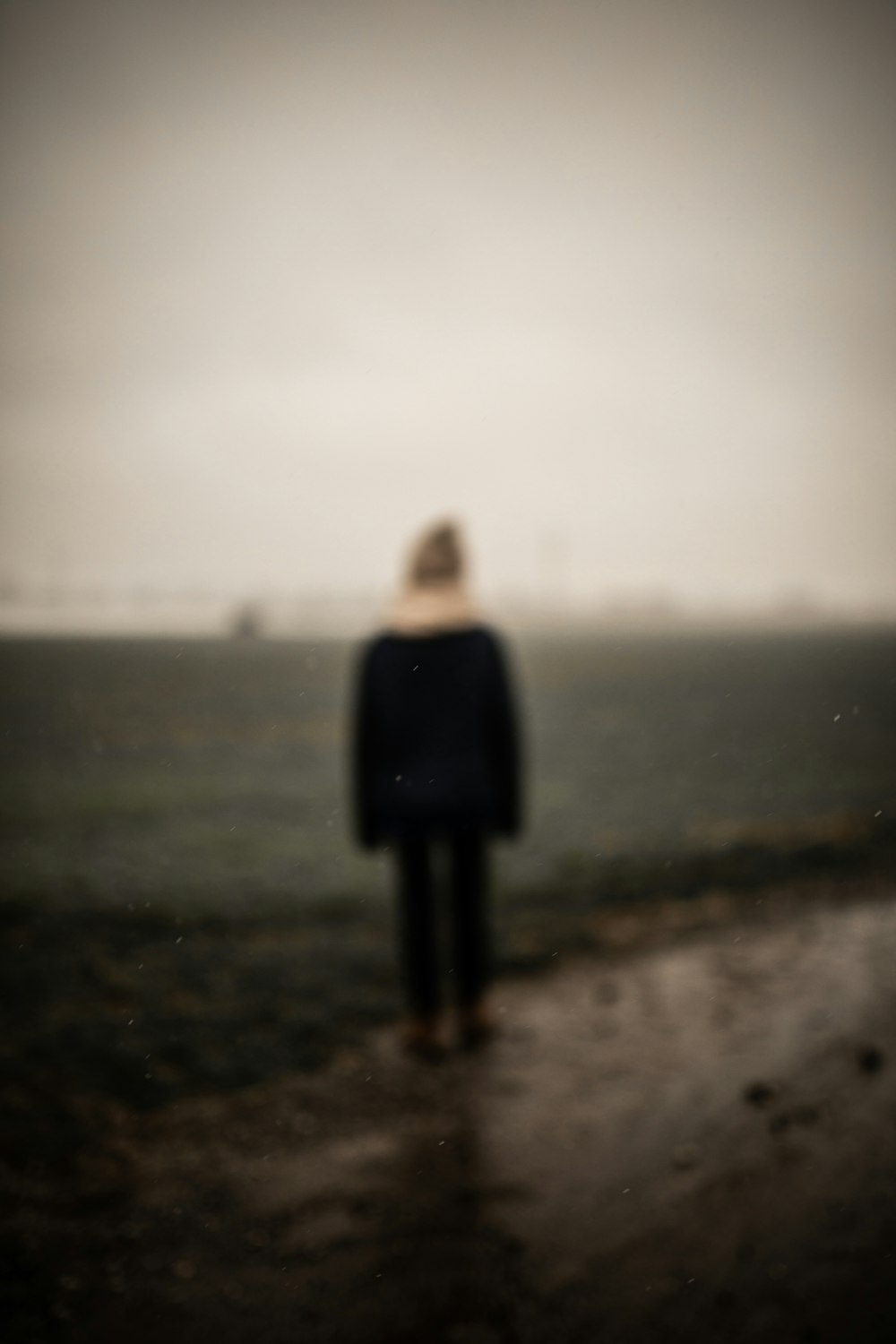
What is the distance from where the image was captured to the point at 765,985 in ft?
11.2

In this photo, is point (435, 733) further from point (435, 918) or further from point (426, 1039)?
point (426, 1039)

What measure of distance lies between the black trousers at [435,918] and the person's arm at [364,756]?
0.14m

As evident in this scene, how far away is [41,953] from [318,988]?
7.28 ft

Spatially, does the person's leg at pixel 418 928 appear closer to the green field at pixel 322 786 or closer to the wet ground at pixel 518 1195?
the wet ground at pixel 518 1195

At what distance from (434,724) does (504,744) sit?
0.28 meters

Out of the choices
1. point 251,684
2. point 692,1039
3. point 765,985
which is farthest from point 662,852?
point 251,684

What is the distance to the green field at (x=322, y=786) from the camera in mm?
7984

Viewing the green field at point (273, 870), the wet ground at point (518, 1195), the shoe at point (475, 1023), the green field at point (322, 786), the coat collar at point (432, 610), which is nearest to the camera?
the wet ground at point (518, 1195)

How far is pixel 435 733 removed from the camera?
279cm

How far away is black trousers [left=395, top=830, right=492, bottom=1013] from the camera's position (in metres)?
2.91

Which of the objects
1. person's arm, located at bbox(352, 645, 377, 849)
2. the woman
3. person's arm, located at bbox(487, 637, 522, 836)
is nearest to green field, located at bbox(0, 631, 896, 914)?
person's arm, located at bbox(352, 645, 377, 849)

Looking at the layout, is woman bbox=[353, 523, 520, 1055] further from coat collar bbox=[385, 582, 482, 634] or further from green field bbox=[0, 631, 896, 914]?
green field bbox=[0, 631, 896, 914]

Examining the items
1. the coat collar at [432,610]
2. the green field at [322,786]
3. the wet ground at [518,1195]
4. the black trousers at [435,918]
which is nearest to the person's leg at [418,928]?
the black trousers at [435,918]

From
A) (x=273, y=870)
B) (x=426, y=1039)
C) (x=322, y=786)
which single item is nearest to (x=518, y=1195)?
(x=426, y=1039)
